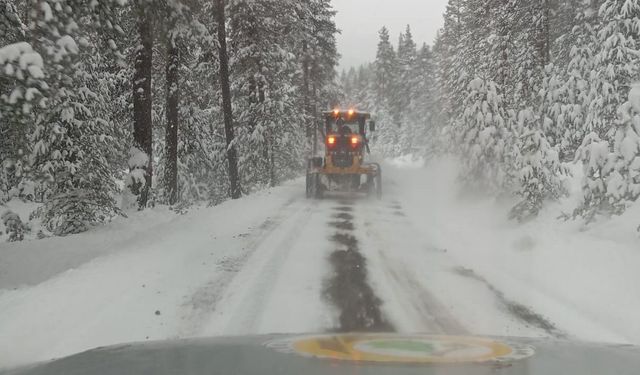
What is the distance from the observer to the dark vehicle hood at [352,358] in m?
2.38

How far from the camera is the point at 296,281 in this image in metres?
7.21

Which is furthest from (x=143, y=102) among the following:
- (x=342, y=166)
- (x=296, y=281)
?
(x=296, y=281)

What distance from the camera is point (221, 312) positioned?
5762mm

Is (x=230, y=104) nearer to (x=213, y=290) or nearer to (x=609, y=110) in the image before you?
(x=609, y=110)

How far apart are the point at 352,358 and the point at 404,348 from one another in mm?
380

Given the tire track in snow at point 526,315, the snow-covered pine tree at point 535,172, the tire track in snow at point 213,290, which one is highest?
the snow-covered pine tree at point 535,172

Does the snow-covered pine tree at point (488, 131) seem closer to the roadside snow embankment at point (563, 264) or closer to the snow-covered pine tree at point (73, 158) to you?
the roadside snow embankment at point (563, 264)

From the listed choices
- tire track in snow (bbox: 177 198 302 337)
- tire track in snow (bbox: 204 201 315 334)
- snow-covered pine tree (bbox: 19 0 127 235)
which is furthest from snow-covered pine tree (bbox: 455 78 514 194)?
snow-covered pine tree (bbox: 19 0 127 235)

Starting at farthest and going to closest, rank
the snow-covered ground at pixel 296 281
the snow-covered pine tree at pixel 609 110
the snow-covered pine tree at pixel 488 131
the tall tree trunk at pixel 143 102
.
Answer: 1. the snow-covered pine tree at pixel 488 131
2. the tall tree trunk at pixel 143 102
3. the snow-covered pine tree at pixel 609 110
4. the snow-covered ground at pixel 296 281

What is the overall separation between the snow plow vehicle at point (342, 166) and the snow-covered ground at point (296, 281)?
22.5ft

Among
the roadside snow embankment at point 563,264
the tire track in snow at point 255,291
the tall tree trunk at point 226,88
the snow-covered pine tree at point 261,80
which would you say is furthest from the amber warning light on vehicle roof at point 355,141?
the tire track in snow at point 255,291

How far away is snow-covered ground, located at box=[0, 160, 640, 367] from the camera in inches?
213

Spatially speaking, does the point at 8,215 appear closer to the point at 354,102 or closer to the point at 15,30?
the point at 15,30

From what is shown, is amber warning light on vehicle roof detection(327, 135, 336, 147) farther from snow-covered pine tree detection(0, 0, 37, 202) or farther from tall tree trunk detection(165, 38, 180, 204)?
snow-covered pine tree detection(0, 0, 37, 202)
